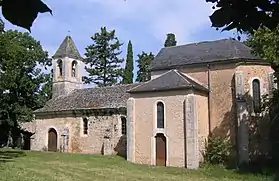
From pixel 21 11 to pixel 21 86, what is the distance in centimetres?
4833

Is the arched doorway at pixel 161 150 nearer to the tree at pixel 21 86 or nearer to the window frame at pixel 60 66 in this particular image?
the window frame at pixel 60 66

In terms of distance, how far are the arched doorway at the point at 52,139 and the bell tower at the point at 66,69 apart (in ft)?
16.7

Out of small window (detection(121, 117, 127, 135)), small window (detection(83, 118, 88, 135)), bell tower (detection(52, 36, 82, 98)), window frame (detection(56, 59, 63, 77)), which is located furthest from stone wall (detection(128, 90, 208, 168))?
window frame (detection(56, 59, 63, 77))

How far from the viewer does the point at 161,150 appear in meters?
30.0

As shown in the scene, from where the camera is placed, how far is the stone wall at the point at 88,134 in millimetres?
35844

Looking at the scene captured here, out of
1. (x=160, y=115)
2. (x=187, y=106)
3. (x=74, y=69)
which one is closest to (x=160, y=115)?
(x=160, y=115)

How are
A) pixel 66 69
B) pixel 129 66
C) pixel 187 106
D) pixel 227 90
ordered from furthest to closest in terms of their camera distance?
pixel 129 66 < pixel 66 69 < pixel 227 90 < pixel 187 106

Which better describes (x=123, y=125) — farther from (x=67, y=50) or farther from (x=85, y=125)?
(x=67, y=50)

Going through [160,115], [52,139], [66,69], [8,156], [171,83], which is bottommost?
[8,156]

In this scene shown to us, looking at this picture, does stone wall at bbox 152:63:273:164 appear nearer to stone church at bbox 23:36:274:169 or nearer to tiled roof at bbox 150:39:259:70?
stone church at bbox 23:36:274:169

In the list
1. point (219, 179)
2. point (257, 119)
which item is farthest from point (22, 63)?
point (219, 179)

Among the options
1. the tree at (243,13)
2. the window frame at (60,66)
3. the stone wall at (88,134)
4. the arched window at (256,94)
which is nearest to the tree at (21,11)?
the tree at (243,13)

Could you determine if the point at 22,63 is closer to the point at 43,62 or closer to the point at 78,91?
the point at 43,62

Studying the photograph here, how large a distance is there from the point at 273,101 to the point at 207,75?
6805 millimetres
